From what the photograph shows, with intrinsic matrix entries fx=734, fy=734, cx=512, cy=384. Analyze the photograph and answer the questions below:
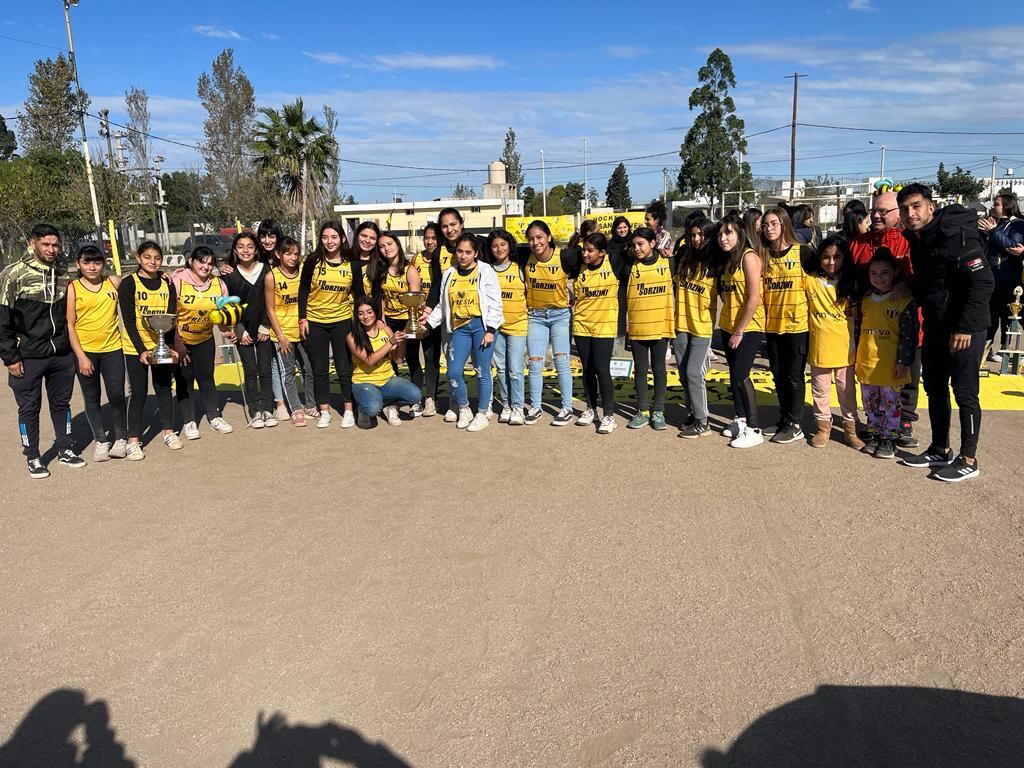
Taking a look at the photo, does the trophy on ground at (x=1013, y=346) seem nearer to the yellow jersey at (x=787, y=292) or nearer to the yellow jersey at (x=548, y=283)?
the yellow jersey at (x=787, y=292)

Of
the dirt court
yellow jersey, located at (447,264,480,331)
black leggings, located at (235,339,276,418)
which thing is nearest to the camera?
the dirt court

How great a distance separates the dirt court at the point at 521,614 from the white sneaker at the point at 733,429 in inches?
13.3

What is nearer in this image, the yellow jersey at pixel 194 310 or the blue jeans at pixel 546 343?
the yellow jersey at pixel 194 310

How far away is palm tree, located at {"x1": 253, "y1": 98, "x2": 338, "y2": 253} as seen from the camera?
30.0 metres

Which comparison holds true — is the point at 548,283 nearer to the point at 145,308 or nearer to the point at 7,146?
the point at 145,308

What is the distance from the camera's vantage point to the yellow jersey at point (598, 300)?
21.1 feet

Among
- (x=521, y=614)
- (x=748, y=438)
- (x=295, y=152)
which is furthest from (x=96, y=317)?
(x=295, y=152)

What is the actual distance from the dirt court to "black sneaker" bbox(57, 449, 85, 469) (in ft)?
1.09

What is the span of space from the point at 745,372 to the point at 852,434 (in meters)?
0.99

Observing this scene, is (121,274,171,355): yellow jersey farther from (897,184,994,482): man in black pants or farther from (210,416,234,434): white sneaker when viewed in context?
(897,184,994,482): man in black pants

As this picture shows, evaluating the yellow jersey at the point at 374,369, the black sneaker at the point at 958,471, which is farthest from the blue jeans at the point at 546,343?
the black sneaker at the point at 958,471

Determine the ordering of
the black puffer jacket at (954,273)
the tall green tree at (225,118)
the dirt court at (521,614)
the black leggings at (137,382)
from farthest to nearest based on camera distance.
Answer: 1. the tall green tree at (225,118)
2. the black leggings at (137,382)
3. the black puffer jacket at (954,273)
4. the dirt court at (521,614)

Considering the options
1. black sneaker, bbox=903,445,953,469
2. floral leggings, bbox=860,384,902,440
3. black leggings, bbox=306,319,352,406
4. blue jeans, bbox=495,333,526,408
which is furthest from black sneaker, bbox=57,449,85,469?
black sneaker, bbox=903,445,953,469

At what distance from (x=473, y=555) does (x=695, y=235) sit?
11.6 ft
